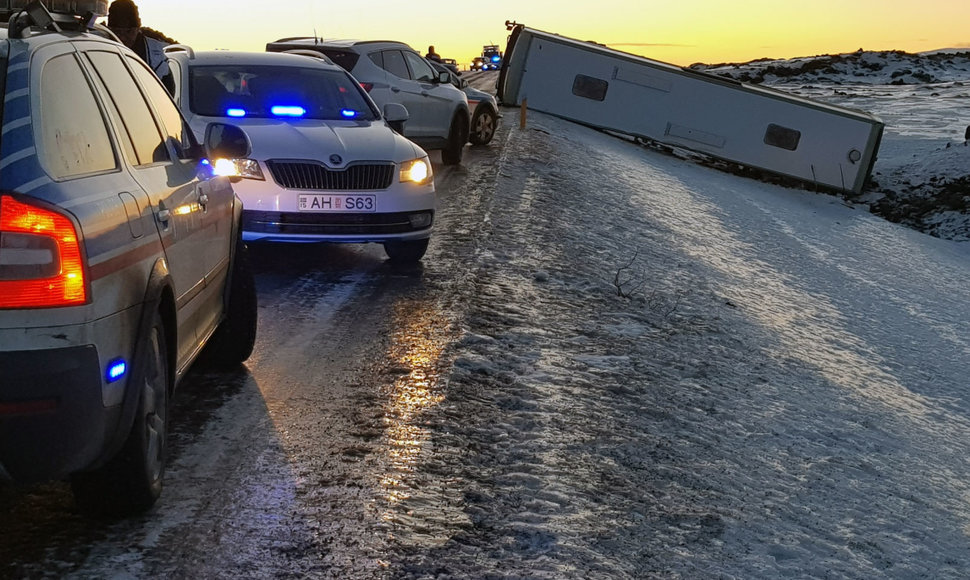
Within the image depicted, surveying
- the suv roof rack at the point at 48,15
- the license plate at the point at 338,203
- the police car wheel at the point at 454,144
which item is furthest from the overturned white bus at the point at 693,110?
the suv roof rack at the point at 48,15

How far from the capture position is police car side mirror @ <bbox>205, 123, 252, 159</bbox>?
18.3ft

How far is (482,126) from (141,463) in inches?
736

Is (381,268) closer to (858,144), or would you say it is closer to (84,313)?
(84,313)

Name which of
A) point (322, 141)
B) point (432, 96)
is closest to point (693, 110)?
point (432, 96)

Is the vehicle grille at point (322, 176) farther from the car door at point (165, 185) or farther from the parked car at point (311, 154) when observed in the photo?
the car door at point (165, 185)

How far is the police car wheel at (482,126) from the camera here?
2197 centimetres

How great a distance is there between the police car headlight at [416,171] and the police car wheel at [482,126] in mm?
12536

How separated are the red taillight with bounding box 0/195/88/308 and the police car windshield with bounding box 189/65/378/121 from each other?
6724mm

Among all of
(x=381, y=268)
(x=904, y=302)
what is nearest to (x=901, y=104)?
(x=904, y=302)

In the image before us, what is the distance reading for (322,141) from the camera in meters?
9.13

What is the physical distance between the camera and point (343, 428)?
210 inches

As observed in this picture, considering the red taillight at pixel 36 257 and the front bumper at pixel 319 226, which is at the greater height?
the red taillight at pixel 36 257

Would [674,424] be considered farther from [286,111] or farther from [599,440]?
[286,111]

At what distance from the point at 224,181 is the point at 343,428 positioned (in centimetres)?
139
